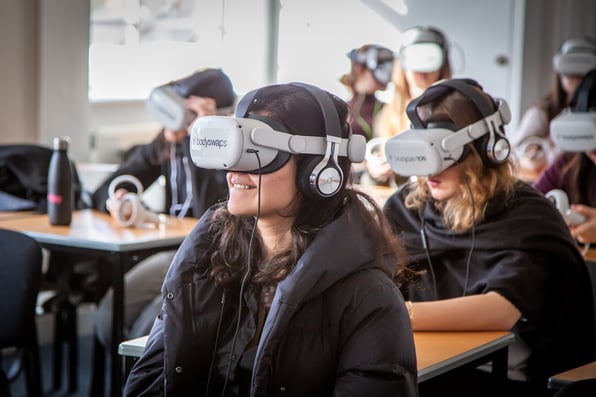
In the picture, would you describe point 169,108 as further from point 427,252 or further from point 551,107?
point 551,107

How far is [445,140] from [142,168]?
160 cm

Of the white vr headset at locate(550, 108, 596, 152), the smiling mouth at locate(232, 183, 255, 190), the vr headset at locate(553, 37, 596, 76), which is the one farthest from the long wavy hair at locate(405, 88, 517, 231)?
the vr headset at locate(553, 37, 596, 76)

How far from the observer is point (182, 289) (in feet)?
5.29

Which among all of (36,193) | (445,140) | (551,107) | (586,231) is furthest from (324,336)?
(551,107)

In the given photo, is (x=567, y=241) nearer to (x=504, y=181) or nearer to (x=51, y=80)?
(x=504, y=181)

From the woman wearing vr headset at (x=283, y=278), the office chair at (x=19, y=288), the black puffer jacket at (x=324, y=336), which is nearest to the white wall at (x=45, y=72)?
the office chair at (x=19, y=288)

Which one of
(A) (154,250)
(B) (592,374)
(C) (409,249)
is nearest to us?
(B) (592,374)

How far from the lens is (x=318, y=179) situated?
1.53 meters

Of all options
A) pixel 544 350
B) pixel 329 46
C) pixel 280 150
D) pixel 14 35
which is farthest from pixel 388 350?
pixel 329 46

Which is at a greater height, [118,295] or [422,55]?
[422,55]

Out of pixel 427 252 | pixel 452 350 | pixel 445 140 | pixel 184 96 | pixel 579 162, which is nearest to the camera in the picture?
pixel 452 350

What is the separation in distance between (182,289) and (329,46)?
3310 millimetres

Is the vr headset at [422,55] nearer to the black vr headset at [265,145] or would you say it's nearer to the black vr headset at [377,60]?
the black vr headset at [377,60]

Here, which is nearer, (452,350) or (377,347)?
(377,347)
